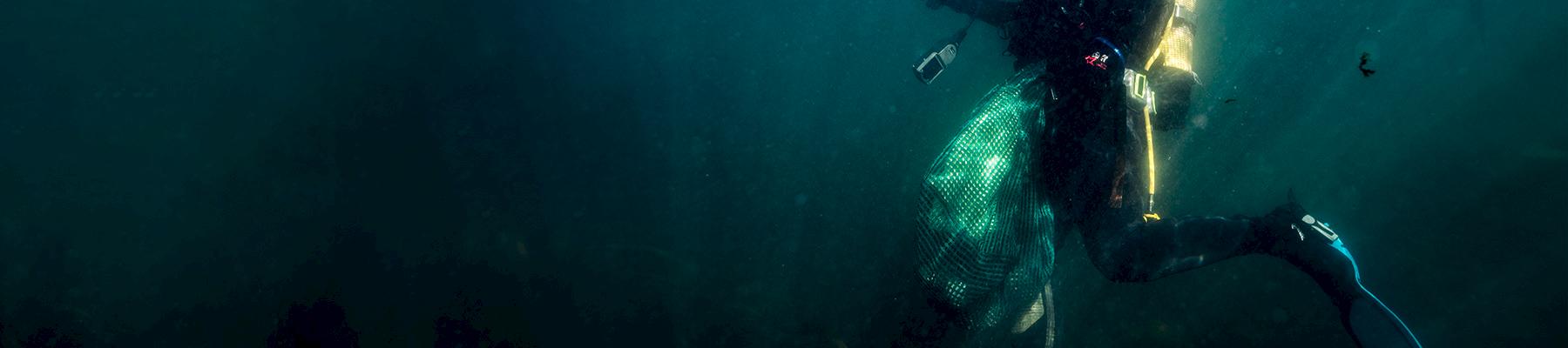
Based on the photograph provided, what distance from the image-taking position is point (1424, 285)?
1120cm

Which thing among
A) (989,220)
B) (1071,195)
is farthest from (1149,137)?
(989,220)

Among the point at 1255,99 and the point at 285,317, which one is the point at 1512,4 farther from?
the point at 285,317

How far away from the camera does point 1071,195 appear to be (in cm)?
296

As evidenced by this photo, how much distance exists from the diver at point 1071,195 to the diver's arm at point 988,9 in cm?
17

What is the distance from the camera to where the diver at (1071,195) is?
2.46m

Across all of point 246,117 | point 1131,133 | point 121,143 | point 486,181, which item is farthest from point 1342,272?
point 121,143

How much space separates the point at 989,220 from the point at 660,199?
7.06m

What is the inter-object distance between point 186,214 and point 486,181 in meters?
3.78

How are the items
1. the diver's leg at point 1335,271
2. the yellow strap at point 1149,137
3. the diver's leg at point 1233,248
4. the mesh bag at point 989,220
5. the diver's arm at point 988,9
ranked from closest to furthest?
the mesh bag at point 989,220 → the diver's leg at point 1335,271 → the diver's leg at point 1233,248 → the yellow strap at point 1149,137 → the diver's arm at point 988,9

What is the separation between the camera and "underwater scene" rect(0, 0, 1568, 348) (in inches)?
112

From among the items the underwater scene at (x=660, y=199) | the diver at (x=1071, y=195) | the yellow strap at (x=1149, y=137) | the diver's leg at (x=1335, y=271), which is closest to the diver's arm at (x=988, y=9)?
the underwater scene at (x=660, y=199)

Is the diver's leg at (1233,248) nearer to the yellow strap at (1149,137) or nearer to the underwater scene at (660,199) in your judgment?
the underwater scene at (660,199)

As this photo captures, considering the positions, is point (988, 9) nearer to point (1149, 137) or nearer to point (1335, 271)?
point (1149, 137)

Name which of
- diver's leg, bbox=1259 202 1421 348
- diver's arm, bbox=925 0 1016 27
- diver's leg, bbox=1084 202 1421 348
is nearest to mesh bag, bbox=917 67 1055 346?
diver's leg, bbox=1084 202 1421 348
